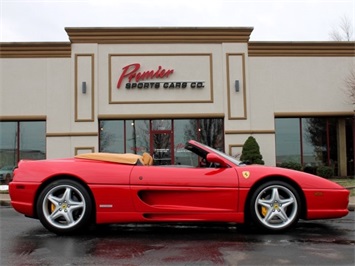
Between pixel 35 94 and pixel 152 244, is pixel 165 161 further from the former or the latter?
pixel 152 244

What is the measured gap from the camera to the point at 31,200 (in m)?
4.46

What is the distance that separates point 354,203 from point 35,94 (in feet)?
39.3

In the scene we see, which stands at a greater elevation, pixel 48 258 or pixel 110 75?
pixel 110 75

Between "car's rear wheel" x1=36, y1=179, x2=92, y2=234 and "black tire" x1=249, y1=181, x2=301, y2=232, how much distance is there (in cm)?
198

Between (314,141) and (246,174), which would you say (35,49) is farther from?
(246,174)

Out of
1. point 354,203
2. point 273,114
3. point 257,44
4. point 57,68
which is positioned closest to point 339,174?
point 273,114

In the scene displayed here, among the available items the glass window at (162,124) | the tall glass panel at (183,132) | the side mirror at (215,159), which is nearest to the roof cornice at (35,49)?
the glass window at (162,124)

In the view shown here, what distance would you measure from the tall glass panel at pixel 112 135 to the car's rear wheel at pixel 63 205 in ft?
34.7

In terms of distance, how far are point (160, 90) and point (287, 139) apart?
5544 millimetres

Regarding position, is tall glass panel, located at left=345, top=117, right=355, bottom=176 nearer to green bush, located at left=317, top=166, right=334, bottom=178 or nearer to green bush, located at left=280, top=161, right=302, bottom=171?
green bush, located at left=317, top=166, right=334, bottom=178

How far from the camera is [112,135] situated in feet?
49.3

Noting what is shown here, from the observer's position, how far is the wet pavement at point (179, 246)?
337cm

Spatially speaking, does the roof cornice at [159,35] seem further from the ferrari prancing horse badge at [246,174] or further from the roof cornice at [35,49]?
the ferrari prancing horse badge at [246,174]

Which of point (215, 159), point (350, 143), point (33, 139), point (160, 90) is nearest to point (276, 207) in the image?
point (215, 159)
